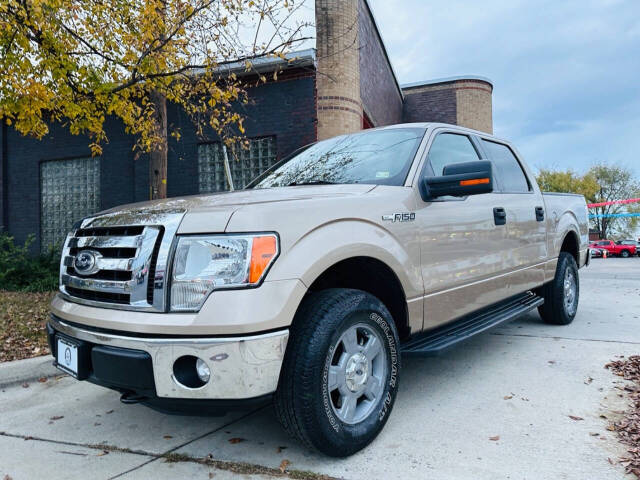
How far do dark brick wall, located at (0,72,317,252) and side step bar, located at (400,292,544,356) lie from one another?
6.80 m

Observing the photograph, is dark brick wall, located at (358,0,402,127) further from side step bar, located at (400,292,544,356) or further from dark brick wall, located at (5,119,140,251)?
side step bar, located at (400,292,544,356)

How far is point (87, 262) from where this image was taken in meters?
2.55

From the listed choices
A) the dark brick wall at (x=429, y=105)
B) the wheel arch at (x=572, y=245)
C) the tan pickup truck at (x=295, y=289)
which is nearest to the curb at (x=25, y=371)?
the tan pickup truck at (x=295, y=289)

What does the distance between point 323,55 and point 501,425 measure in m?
8.87

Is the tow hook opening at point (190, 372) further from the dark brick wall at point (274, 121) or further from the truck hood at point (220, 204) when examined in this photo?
the dark brick wall at point (274, 121)

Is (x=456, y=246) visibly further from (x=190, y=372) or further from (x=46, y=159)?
(x=46, y=159)

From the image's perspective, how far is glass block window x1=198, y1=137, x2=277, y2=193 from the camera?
11000mm

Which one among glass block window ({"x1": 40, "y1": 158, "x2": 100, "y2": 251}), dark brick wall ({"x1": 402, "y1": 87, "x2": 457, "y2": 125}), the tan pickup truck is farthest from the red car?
the tan pickup truck

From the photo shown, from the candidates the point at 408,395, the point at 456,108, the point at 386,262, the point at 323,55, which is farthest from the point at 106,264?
the point at 456,108

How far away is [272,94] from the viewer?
10.8 metres

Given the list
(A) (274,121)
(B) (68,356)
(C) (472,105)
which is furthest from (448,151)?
(C) (472,105)

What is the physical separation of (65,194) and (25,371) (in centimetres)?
977

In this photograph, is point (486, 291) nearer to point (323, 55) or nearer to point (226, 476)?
point (226, 476)

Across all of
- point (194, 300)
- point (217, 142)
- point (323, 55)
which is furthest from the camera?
point (217, 142)
